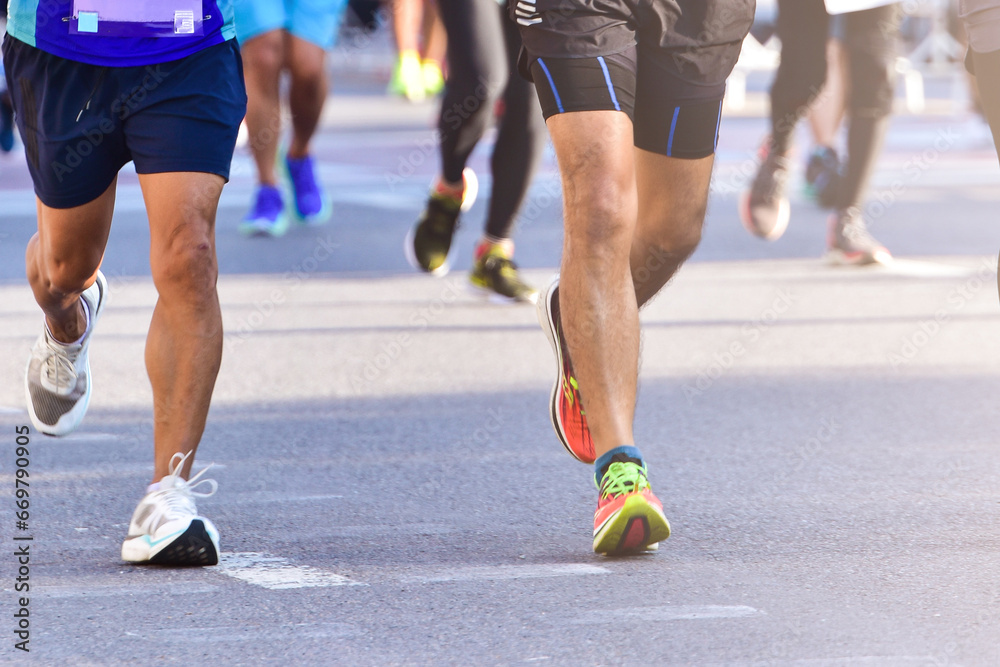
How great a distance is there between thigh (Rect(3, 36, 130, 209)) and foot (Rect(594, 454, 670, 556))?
124cm

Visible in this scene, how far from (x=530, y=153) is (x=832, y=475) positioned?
2691mm

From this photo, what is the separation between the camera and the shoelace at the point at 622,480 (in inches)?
125

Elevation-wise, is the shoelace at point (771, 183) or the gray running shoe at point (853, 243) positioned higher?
the shoelace at point (771, 183)

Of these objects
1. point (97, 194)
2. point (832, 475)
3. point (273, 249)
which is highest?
point (97, 194)

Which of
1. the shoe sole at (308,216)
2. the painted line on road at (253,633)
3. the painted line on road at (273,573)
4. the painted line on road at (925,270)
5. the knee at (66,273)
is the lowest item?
the shoe sole at (308,216)

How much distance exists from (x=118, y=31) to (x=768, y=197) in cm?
445

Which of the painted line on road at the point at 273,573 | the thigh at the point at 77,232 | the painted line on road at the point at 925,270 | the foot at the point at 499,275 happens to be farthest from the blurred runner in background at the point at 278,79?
the painted line on road at the point at 273,573

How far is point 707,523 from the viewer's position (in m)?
3.49

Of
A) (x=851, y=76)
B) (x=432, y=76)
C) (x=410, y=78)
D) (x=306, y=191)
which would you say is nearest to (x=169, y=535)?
(x=851, y=76)

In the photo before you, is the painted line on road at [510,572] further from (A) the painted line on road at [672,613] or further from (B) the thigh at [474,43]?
(B) the thigh at [474,43]

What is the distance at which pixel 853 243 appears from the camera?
7496 mm

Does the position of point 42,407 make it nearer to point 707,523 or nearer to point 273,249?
point 707,523

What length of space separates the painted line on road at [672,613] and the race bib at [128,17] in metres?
1.46

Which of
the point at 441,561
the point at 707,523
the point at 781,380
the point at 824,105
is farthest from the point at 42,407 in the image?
the point at 824,105
